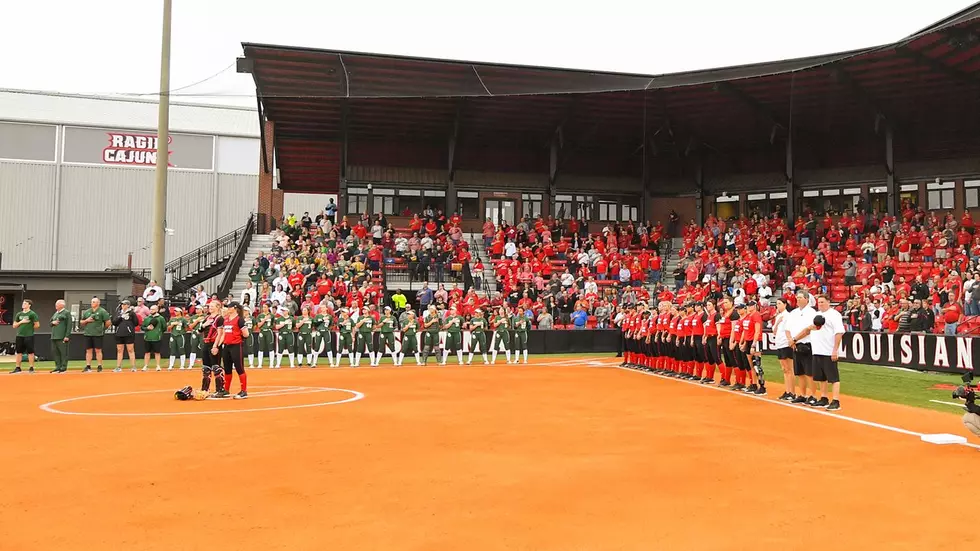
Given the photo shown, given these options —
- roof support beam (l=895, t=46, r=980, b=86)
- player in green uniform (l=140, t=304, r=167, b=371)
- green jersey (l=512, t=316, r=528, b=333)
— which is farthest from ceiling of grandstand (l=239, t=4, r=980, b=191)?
player in green uniform (l=140, t=304, r=167, b=371)

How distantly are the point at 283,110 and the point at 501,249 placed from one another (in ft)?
41.1

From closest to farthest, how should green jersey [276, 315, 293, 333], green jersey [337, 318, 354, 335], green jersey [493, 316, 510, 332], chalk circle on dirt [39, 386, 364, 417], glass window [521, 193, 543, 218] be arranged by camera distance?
chalk circle on dirt [39, 386, 364, 417]
green jersey [276, 315, 293, 333]
green jersey [337, 318, 354, 335]
green jersey [493, 316, 510, 332]
glass window [521, 193, 543, 218]

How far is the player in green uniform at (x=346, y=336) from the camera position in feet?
84.0

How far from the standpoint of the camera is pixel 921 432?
1101 cm

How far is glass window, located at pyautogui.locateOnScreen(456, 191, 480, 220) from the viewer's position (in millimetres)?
43438

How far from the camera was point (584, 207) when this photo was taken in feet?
148

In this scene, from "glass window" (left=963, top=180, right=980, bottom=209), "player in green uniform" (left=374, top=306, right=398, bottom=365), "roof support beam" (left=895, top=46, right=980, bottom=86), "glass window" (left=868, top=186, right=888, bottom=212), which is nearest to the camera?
"player in green uniform" (left=374, top=306, right=398, bottom=365)

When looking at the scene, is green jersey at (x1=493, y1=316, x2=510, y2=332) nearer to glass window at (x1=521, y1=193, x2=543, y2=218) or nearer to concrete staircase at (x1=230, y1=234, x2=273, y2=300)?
concrete staircase at (x1=230, y1=234, x2=273, y2=300)

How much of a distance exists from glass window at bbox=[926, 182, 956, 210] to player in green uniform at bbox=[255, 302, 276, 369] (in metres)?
32.9

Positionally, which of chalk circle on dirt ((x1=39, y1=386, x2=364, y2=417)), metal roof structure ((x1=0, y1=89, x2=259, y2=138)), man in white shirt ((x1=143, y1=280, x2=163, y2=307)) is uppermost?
metal roof structure ((x1=0, y1=89, x2=259, y2=138))

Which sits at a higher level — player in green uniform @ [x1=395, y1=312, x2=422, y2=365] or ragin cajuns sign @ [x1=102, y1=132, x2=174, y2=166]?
ragin cajuns sign @ [x1=102, y1=132, x2=174, y2=166]

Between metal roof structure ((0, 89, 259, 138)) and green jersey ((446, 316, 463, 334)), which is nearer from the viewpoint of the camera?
green jersey ((446, 316, 463, 334))

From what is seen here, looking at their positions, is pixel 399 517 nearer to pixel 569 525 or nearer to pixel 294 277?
pixel 569 525

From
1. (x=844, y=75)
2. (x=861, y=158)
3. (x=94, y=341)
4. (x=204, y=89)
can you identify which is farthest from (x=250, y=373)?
(x=861, y=158)
